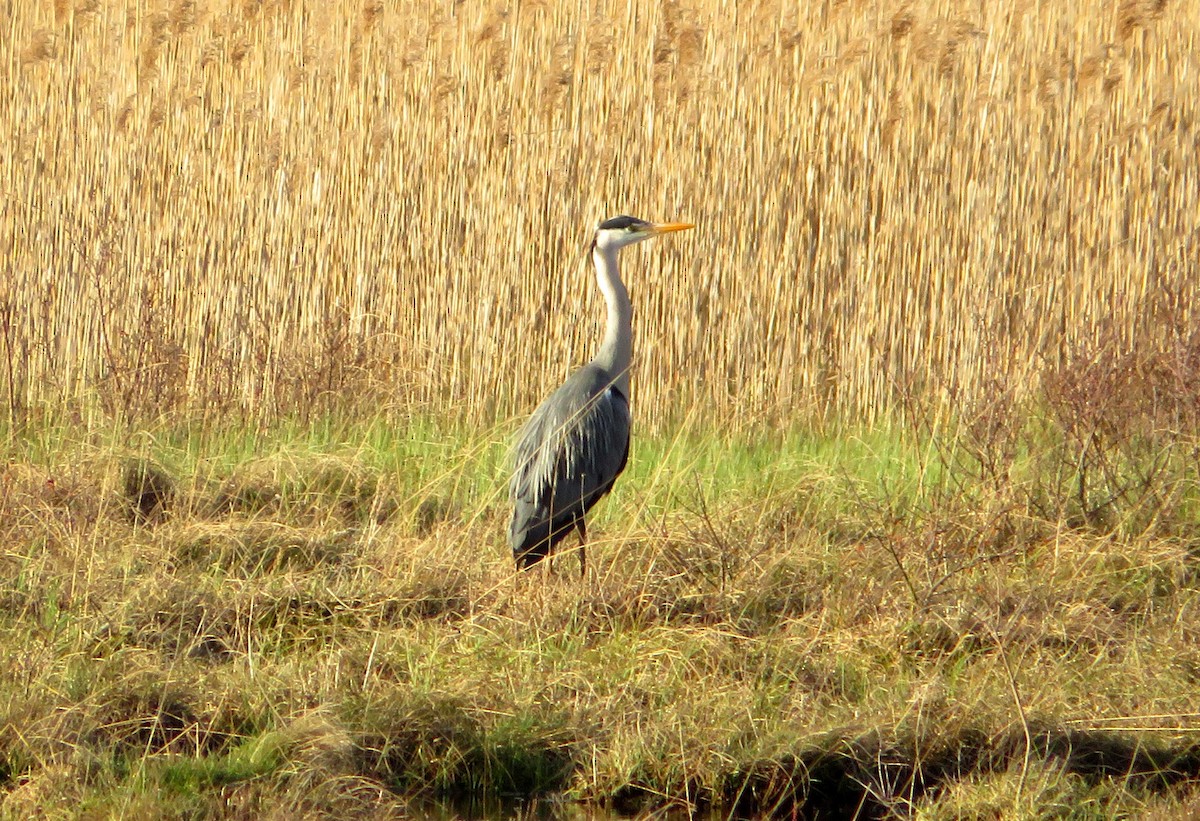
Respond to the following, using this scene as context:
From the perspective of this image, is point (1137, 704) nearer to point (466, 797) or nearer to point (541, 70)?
point (466, 797)

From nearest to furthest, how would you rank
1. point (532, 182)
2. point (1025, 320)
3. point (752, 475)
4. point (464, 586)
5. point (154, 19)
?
point (464, 586) → point (752, 475) → point (1025, 320) → point (532, 182) → point (154, 19)

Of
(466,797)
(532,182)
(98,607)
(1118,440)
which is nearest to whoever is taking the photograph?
(466,797)

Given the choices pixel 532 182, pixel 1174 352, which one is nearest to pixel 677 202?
pixel 532 182

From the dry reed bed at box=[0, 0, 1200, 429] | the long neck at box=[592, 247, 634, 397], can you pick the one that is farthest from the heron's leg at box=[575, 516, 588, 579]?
the dry reed bed at box=[0, 0, 1200, 429]

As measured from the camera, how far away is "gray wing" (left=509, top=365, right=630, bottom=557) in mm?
4344

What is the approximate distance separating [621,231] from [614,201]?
57.8 inches

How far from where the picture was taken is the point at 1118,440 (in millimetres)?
4719

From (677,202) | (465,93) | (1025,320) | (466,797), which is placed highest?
(465,93)

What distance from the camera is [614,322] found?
4879 millimetres

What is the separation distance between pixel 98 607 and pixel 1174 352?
3509 mm

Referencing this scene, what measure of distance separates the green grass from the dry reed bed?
1.02m

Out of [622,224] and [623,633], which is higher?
[622,224]

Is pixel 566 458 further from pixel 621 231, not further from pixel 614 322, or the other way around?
pixel 621 231

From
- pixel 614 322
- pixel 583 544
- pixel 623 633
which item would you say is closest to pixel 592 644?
pixel 623 633
